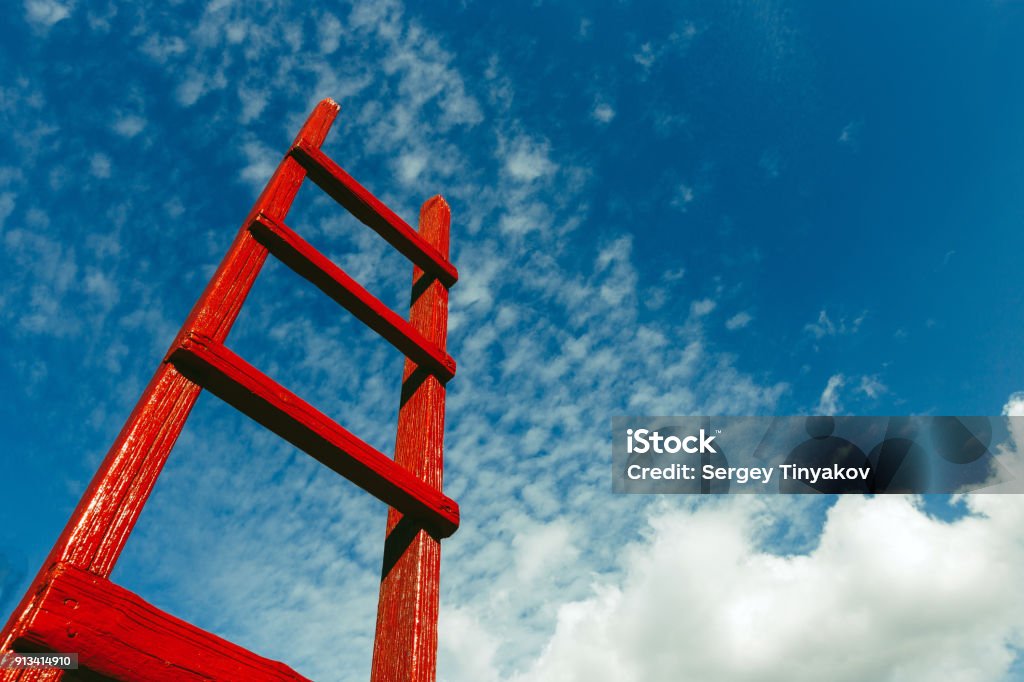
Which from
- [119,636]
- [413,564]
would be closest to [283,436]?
[413,564]

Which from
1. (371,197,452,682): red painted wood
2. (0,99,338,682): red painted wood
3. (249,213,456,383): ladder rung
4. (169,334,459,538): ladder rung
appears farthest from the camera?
(249,213,456,383): ladder rung

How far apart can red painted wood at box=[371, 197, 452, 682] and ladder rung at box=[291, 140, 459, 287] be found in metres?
0.43

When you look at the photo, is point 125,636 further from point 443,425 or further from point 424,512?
point 443,425

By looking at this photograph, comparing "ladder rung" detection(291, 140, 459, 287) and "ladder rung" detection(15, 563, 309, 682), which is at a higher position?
"ladder rung" detection(291, 140, 459, 287)

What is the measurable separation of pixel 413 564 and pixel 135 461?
936 mm

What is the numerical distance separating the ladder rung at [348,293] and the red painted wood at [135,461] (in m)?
0.12

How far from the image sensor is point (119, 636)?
1.35 m

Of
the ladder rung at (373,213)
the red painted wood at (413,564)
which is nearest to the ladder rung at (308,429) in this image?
the red painted wood at (413,564)

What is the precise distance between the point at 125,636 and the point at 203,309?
940 mm

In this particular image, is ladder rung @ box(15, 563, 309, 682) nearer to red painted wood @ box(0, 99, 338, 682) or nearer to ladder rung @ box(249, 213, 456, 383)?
red painted wood @ box(0, 99, 338, 682)

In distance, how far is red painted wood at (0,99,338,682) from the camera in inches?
54.9

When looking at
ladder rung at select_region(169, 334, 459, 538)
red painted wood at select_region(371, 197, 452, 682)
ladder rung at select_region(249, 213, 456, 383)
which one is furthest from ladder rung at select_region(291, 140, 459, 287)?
ladder rung at select_region(169, 334, 459, 538)

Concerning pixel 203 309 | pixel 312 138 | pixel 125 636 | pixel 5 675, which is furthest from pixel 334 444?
pixel 312 138

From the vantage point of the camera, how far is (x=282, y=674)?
1.59 metres
